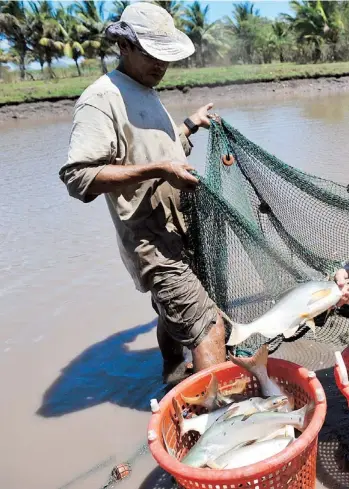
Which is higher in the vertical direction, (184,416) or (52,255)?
(184,416)

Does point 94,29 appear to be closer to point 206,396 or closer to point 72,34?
point 72,34

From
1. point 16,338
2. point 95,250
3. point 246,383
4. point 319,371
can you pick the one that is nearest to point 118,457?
point 246,383

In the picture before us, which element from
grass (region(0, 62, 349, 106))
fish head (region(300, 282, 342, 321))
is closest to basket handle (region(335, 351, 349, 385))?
fish head (region(300, 282, 342, 321))

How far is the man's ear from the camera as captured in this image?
265 centimetres

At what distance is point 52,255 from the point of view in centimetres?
684

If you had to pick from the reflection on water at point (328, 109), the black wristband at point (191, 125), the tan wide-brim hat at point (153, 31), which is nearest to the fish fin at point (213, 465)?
the tan wide-brim hat at point (153, 31)

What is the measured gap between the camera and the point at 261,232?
3.13 m

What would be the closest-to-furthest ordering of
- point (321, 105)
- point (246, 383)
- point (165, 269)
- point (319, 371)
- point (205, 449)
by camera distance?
point (205, 449)
point (246, 383)
point (165, 269)
point (319, 371)
point (321, 105)

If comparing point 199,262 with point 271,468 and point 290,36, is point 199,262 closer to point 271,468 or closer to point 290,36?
point 271,468

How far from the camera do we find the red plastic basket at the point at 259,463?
181 cm

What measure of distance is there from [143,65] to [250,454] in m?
2.01

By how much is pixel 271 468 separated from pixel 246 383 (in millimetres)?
736

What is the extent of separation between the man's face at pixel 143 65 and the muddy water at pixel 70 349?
2.14m

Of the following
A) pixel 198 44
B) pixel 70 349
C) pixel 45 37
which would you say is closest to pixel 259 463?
pixel 70 349
